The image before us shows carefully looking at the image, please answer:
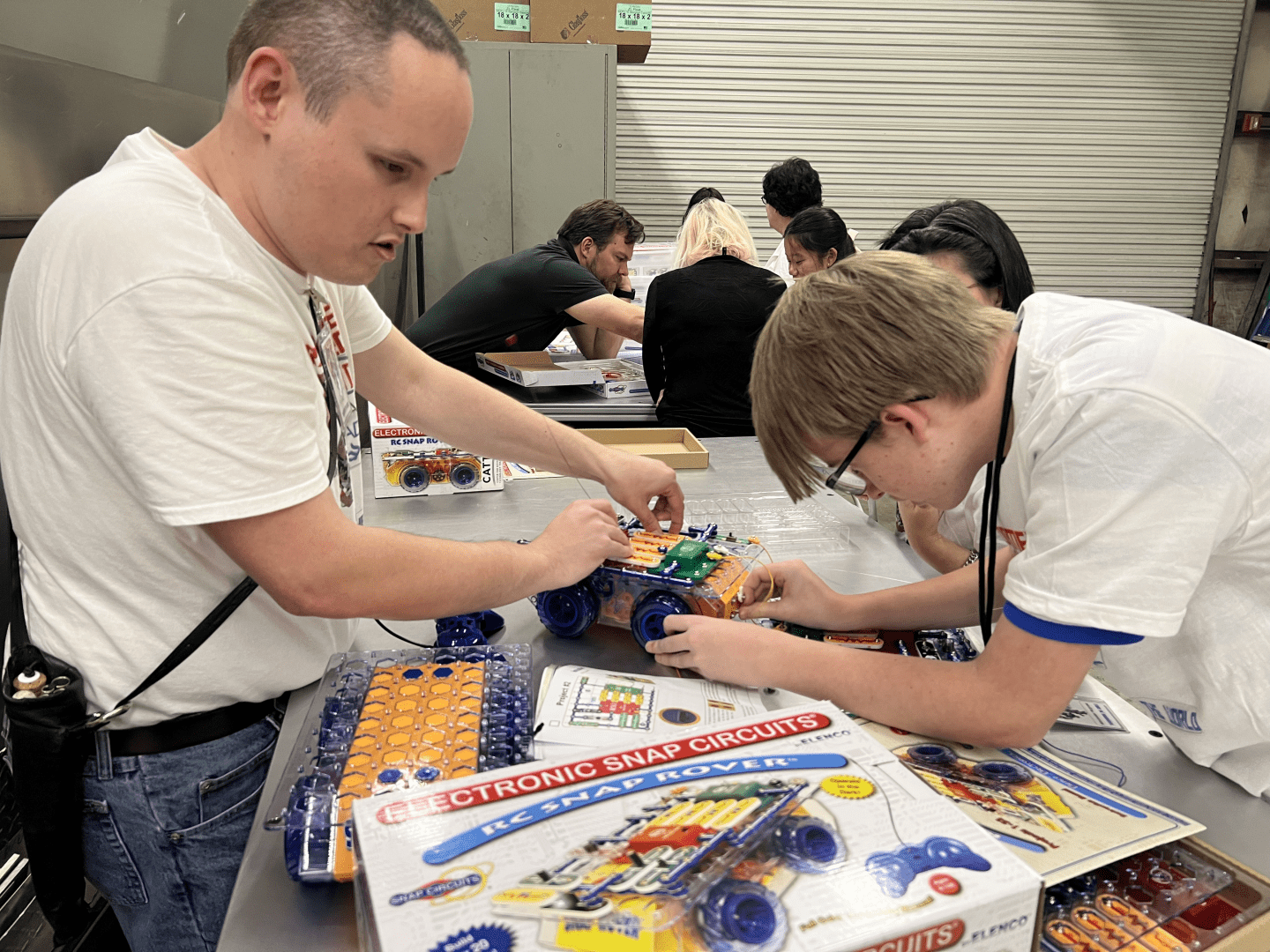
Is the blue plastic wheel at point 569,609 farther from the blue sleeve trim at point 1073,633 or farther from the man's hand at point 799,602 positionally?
the blue sleeve trim at point 1073,633

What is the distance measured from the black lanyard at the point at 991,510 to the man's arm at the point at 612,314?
2.53 m

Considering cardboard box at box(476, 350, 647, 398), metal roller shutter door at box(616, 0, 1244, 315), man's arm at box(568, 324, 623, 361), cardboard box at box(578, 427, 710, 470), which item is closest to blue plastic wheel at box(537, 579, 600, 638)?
cardboard box at box(578, 427, 710, 470)

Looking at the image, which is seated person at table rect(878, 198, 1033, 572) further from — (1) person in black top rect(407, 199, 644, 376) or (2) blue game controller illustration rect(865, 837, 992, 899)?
(1) person in black top rect(407, 199, 644, 376)

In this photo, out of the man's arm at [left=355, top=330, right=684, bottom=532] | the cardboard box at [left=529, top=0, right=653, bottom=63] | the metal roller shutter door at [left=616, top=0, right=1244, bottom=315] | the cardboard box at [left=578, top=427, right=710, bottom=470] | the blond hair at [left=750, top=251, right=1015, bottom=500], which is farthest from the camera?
the metal roller shutter door at [left=616, top=0, right=1244, bottom=315]

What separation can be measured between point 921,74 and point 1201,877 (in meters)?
6.66

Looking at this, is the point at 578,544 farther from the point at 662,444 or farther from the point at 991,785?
the point at 662,444

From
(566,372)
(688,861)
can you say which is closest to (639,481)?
(688,861)

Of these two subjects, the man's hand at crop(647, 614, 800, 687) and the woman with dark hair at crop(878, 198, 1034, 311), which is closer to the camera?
the man's hand at crop(647, 614, 800, 687)

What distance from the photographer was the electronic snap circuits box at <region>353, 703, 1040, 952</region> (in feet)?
1.95

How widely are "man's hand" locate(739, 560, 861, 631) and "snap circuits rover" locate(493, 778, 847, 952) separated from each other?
0.62 metres

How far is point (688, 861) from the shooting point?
65cm

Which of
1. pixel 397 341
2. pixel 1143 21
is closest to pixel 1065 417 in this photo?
pixel 397 341

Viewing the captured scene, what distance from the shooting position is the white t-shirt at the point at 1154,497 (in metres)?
0.91

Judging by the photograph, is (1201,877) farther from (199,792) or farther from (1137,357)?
(199,792)
